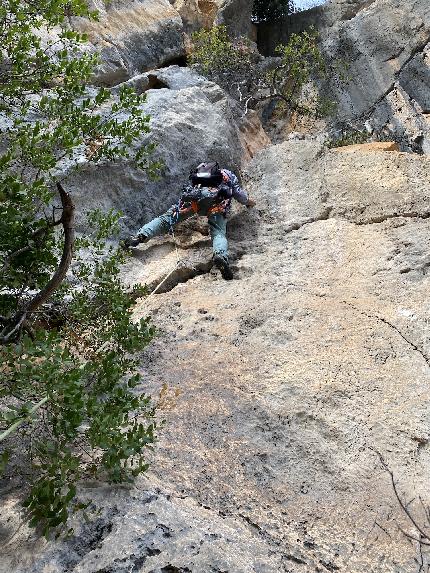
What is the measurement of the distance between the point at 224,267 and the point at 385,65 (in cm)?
1074

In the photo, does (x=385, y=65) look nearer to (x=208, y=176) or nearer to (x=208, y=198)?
(x=208, y=176)

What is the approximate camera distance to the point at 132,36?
1552 centimetres

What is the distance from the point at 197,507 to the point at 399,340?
311 cm

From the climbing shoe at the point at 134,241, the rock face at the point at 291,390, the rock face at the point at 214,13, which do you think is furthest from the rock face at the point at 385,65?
the climbing shoe at the point at 134,241

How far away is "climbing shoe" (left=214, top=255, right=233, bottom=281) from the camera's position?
8.49 metres

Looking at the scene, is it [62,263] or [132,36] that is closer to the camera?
[62,263]

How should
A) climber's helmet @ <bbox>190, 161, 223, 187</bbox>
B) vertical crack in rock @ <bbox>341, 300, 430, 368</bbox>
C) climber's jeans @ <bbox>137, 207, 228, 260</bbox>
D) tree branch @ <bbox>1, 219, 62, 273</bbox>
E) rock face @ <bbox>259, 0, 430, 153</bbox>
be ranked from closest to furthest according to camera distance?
tree branch @ <bbox>1, 219, 62, 273</bbox>
vertical crack in rock @ <bbox>341, 300, 430, 368</bbox>
climber's jeans @ <bbox>137, 207, 228, 260</bbox>
climber's helmet @ <bbox>190, 161, 223, 187</bbox>
rock face @ <bbox>259, 0, 430, 153</bbox>

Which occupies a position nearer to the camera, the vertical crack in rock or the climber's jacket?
the vertical crack in rock

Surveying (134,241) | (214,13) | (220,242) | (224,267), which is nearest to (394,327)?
(224,267)

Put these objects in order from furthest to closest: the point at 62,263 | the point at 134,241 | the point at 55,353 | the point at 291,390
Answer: the point at 134,241
the point at 291,390
the point at 62,263
the point at 55,353

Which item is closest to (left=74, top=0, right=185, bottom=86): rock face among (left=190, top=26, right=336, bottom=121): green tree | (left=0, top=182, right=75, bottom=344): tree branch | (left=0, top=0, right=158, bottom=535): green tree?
(left=190, top=26, right=336, bottom=121): green tree

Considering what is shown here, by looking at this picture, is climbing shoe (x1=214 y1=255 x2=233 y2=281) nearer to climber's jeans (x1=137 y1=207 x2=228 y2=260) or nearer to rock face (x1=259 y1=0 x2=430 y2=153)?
climber's jeans (x1=137 y1=207 x2=228 y2=260)

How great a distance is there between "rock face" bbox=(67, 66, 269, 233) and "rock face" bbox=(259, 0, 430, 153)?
4.56 metres

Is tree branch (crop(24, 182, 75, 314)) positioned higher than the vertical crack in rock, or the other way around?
tree branch (crop(24, 182, 75, 314))
